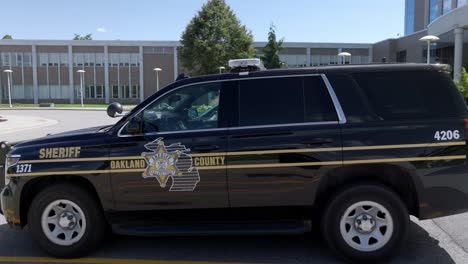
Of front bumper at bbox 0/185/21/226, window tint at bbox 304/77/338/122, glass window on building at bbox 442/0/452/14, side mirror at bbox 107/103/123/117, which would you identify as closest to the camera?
window tint at bbox 304/77/338/122

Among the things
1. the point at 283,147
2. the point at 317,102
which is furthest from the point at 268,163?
the point at 317,102

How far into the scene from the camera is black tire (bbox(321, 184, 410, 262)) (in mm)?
4504

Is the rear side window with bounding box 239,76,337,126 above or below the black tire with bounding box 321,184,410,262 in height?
above

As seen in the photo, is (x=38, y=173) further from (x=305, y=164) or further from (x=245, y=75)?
(x=305, y=164)

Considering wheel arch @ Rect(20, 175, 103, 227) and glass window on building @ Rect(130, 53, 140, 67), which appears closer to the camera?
wheel arch @ Rect(20, 175, 103, 227)

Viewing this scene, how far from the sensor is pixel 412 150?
4.48 metres

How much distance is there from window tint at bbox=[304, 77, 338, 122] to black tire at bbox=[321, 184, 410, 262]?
755 millimetres

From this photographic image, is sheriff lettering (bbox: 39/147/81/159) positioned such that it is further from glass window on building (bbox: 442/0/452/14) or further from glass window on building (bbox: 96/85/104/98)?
glass window on building (bbox: 96/85/104/98)

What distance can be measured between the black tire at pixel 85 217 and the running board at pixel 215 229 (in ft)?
0.81

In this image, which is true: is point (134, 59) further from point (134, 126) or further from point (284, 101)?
point (284, 101)

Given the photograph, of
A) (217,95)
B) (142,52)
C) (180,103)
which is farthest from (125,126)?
(142,52)

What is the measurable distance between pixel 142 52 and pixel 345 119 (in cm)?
6396

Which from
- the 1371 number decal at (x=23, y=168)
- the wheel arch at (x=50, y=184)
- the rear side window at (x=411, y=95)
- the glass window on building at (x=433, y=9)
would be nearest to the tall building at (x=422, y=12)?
the glass window on building at (x=433, y=9)

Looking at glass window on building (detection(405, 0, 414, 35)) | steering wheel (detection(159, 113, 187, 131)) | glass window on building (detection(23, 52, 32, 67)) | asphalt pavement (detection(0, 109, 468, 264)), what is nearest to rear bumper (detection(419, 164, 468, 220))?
asphalt pavement (detection(0, 109, 468, 264))
